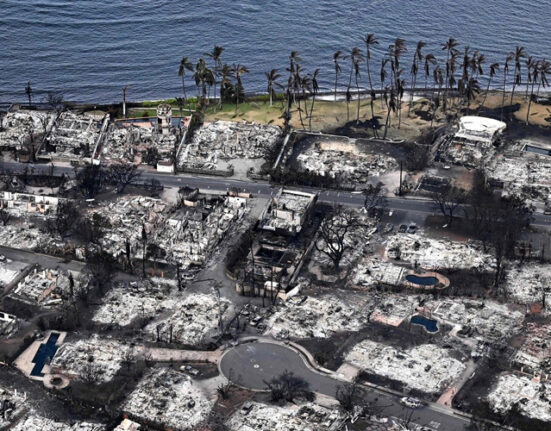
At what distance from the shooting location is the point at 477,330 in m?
132

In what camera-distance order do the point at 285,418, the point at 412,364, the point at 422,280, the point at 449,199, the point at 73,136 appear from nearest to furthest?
the point at 285,418 → the point at 412,364 → the point at 422,280 → the point at 449,199 → the point at 73,136

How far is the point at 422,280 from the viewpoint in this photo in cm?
14250

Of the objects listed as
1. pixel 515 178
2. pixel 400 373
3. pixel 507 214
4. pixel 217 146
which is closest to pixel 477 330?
pixel 400 373

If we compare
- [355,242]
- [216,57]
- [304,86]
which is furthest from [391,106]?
[355,242]

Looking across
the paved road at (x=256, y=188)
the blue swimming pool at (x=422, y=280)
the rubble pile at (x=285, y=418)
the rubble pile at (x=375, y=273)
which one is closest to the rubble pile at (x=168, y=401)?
the rubble pile at (x=285, y=418)

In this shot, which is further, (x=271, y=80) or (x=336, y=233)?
(x=271, y=80)

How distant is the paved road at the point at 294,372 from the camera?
383ft

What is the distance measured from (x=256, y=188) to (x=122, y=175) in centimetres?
2113

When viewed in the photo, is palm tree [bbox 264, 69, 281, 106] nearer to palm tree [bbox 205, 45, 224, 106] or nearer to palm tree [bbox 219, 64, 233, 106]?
palm tree [bbox 219, 64, 233, 106]

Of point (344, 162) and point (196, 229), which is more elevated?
point (344, 162)

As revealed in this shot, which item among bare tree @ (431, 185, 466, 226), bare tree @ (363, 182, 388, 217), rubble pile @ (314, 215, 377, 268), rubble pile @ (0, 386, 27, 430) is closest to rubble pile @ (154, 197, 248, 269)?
rubble pile @ (314, 215, 377, 268)

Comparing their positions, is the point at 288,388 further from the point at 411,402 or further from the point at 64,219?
the point at 64,219

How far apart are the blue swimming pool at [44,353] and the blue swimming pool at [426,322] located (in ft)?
142

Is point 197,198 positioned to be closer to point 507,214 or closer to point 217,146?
point 217,146
